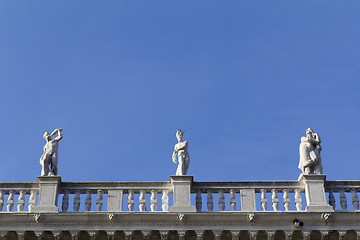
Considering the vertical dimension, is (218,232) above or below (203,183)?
below

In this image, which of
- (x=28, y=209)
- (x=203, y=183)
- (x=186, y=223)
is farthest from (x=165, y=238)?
(x=28, y=209)

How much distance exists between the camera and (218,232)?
22.5m

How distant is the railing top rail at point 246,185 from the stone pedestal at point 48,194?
3820 mm

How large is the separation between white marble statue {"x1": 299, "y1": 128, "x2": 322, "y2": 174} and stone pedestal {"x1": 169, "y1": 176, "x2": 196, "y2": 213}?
3.30 m

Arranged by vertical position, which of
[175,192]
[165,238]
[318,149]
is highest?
[318,149]

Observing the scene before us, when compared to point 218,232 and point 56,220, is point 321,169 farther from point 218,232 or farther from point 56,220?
point 56,220

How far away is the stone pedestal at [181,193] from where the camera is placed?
23.0 meters

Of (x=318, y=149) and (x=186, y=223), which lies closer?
(x=186, y=223)

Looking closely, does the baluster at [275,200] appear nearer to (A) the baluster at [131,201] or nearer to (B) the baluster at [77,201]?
(A) the baluster at [131,201]

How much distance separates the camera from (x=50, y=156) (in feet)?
81.0

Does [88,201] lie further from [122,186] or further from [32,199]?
[32,199]

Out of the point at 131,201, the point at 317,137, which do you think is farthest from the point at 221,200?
the point at 317,137

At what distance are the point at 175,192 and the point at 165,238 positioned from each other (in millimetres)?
1521

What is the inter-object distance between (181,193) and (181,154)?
1.49m
